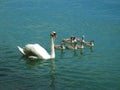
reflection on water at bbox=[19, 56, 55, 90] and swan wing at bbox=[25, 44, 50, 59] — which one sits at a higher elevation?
swan wing at bbox=[25, 44, 50, 59]

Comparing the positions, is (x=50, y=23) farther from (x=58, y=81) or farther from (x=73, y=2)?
(x=58, y=81)

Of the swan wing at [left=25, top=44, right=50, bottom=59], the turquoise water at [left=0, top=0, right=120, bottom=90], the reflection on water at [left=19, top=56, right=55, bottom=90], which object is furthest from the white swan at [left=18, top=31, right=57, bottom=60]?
the turquoise water at [left=0, top=0, right=120, bottom=90]

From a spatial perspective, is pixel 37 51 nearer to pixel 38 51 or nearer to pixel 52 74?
pixel 38 51

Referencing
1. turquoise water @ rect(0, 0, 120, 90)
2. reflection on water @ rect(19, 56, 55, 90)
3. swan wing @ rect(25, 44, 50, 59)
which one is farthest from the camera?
swan wing @ rect(25, 44, 50, 59)

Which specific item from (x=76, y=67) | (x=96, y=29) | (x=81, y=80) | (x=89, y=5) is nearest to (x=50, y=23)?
(x=96, y=29)

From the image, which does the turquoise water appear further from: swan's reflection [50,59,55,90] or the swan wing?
the swan wing

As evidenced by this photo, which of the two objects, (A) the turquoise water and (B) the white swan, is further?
(B) the white swan

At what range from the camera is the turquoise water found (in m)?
22.8

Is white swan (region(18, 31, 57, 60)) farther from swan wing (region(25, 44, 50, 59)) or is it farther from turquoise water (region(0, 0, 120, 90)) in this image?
turquoise water (region(0, 0, 120, 90))

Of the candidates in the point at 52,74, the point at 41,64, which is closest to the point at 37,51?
the point at 41,64

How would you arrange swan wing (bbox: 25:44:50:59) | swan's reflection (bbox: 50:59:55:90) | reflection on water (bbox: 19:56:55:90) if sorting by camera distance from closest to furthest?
swan's reflection (bbox: 50:59:55:90), reflection on water (bbox: 19:56:55:90), swan wing (bbox: 25:44:50:59)

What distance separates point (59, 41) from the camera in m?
32.2

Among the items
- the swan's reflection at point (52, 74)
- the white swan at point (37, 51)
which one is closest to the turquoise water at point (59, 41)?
the swan's reflection at point (52, 74)

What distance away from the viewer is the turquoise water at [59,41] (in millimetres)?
22766
